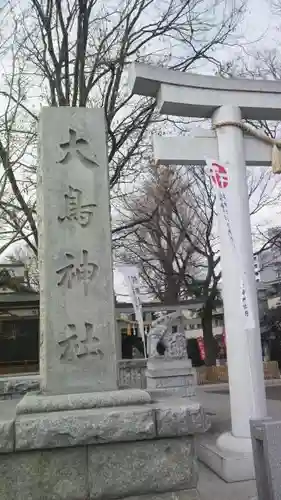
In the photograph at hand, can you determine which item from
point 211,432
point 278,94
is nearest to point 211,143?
point 278,94

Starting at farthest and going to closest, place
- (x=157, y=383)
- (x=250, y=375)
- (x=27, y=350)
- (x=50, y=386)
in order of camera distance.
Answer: (x=27, y=350) → (x=157, y=383) → (x=250, y=375) → (x=50, y=386)

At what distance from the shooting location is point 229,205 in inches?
234

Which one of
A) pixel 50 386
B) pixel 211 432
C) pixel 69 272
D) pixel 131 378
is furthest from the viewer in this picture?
pixel 131 378

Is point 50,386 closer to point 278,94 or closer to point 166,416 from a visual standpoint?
point 166,416

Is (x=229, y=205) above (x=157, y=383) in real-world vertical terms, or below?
above

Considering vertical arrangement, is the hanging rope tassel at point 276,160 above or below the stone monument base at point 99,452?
above

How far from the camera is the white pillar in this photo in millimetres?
5551

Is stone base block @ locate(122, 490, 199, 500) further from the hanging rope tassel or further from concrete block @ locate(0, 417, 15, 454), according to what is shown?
the hanging rope tassel

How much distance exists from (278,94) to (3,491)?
19.5 ft

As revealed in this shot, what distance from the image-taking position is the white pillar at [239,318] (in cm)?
555

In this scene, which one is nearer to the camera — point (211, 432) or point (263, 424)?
point (263, 424)

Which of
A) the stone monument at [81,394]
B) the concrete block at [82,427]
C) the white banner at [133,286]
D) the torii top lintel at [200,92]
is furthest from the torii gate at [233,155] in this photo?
the white banner at [133,286]

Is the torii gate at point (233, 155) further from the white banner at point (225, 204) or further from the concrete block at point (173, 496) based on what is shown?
the concrete block at point (173, 496)

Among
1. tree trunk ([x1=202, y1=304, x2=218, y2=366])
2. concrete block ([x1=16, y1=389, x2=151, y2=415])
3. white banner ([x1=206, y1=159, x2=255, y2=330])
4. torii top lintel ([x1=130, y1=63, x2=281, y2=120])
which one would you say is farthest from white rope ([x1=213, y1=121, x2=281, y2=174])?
tree trunk ([x1=202, y1=304, x2=218, y2=366])
